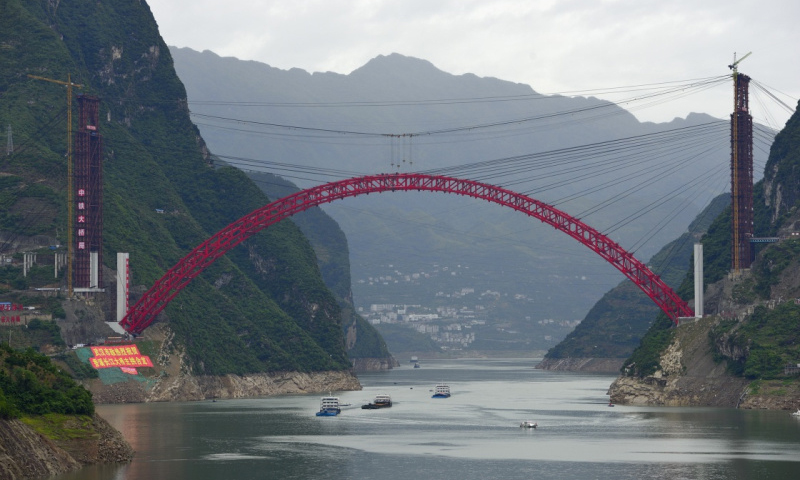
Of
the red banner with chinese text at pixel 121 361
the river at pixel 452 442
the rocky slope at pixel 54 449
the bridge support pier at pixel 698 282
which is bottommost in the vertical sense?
the river at pixel 452 442

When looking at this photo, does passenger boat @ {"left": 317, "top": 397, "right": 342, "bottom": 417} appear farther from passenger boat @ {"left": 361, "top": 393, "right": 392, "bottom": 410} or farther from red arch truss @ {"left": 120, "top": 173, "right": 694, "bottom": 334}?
red arch truss @ {"left": 120, "top": 173, "right": 694, "bottom": 334}

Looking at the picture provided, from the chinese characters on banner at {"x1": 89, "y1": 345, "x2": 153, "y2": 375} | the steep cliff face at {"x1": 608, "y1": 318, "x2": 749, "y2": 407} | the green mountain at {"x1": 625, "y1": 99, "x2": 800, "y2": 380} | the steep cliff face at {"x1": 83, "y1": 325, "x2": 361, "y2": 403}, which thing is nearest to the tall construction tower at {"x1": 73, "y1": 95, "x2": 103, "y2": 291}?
the chinese characters on banner at {"x1": 89, "y1": 345, "x2": 153, "y2": 375}

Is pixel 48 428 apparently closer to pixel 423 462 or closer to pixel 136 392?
pixel 423 462

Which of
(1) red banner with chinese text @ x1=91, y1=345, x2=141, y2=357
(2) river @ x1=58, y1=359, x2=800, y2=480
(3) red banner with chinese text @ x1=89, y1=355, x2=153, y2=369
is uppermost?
(1) red banner with chinese text @ x1=91, y1=345, x2=141, y2=357

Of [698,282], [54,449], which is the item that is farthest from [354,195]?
[54,449]

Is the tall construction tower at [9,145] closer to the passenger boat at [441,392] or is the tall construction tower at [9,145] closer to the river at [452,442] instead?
the river at [452,442]

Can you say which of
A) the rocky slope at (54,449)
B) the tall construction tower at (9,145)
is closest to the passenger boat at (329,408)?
the rocky slope at (54,449)
